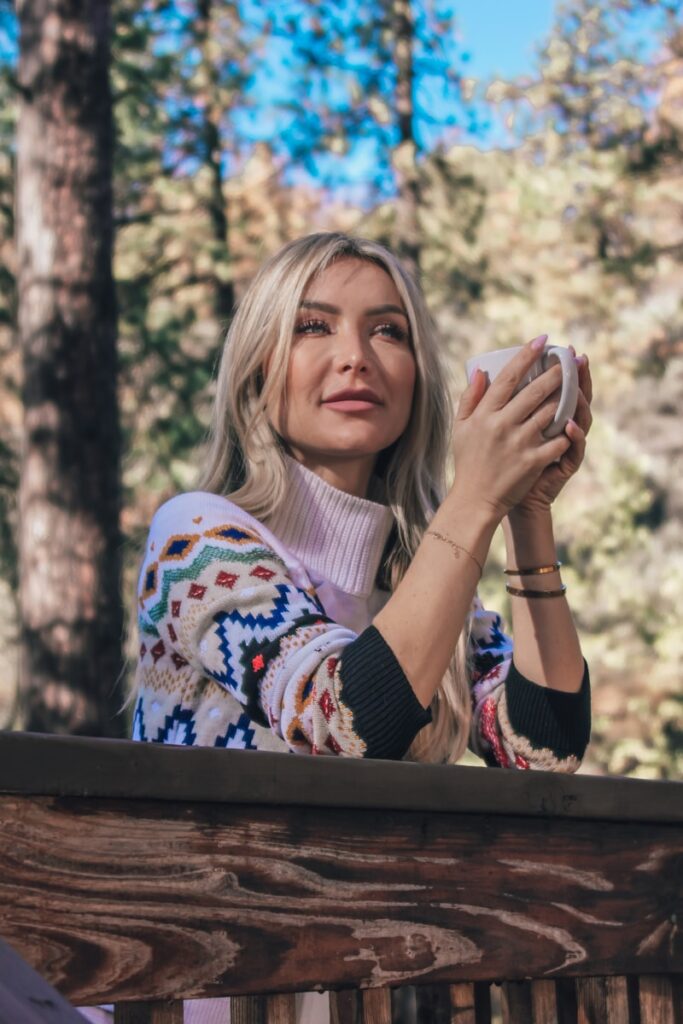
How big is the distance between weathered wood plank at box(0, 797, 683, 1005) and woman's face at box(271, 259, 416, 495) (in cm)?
96

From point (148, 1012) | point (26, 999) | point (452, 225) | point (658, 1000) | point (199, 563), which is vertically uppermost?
point (452, 225)

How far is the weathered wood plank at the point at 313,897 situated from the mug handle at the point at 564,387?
1.98 ft

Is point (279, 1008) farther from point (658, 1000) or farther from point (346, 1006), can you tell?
point (658, 1000)

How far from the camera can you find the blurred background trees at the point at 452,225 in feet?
42.3

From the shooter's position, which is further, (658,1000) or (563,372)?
(563,372)

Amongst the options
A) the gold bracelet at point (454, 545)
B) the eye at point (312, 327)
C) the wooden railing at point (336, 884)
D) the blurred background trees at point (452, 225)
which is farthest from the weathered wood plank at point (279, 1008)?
the blurred background trees at point (452, 225)

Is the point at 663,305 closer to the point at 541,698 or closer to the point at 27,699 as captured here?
the point at 27,699

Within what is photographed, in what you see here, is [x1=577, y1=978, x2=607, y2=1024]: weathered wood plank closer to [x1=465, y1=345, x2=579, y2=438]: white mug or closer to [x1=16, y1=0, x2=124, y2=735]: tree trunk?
[x1=465, y1=345, x2=579, y2=438]: white mug

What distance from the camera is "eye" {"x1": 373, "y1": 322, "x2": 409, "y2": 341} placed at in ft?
8.39

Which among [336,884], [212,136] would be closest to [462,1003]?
[336,884]

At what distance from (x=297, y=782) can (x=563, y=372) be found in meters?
0.85

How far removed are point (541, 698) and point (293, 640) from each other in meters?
0.55

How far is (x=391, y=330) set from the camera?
8.43 ft

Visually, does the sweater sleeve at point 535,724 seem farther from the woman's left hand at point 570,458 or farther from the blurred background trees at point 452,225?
the blurred background trees at point 452,225
